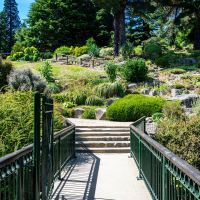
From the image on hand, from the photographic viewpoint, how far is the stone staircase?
15.1 m

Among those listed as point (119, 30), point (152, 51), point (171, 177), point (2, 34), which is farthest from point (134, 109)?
point (2, 34)

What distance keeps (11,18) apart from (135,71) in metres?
47.7

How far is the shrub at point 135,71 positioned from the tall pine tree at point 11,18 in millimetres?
44395

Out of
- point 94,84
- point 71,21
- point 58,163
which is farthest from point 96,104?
point 71,21

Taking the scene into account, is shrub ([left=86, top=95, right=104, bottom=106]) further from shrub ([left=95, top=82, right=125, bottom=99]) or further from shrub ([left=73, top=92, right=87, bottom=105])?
shrub ([left=95, top=82, right=125, bottom=99])

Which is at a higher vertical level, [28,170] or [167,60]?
[167,60]

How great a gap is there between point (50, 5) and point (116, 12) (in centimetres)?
1664

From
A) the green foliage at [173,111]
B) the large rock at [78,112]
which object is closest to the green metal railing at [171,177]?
the green foliage at [173,111]

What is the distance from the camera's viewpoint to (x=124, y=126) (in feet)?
57.9

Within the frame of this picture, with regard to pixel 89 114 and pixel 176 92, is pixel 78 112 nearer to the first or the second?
pixel 89 114

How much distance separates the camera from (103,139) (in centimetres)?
1606

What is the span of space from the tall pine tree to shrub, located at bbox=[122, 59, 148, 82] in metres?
44.4

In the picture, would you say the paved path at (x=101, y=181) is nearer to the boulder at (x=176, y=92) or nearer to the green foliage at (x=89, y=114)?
the green foliage at (x=89, y=114)

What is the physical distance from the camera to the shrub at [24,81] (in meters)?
21.2
